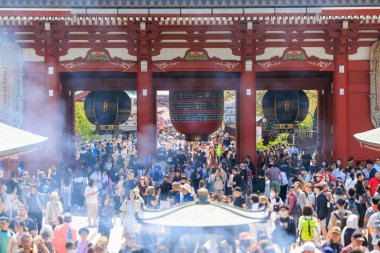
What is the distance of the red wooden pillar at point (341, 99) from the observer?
21.3m

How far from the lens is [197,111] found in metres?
23.0

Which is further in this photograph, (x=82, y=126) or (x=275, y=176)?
(x=82, y=126)

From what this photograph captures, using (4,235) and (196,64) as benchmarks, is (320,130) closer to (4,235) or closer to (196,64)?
(196,64)

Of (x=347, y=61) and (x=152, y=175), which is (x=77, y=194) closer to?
(x=152, y=175)

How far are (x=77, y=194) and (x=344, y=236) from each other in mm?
9609

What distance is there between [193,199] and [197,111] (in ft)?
27.7

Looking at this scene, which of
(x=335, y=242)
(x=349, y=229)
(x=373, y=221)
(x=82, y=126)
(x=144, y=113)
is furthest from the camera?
(x=82, y=126)

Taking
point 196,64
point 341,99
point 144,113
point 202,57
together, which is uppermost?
point 202,57

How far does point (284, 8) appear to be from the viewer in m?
20.2

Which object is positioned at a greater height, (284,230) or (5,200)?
(5,200)

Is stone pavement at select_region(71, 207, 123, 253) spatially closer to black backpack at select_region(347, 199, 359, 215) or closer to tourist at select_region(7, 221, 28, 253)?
tourist at select_region(7, 221, 28, 253)

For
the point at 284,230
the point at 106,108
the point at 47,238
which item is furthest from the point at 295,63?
the point at 47,238

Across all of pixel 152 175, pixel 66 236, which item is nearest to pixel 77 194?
pixel 152 175

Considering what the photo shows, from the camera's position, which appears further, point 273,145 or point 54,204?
point 273,145
